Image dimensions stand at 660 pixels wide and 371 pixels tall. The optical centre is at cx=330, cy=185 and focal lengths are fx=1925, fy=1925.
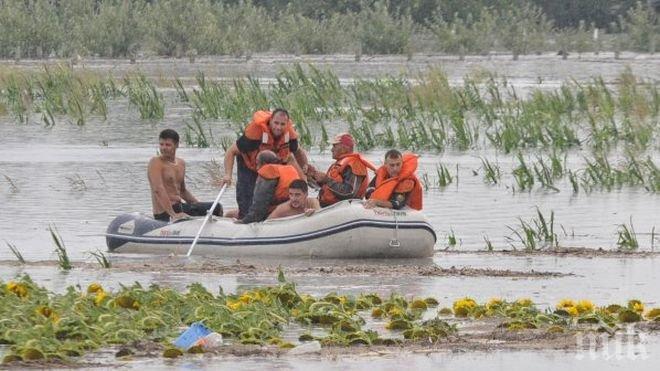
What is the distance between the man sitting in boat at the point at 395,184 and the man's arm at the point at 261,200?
87cm

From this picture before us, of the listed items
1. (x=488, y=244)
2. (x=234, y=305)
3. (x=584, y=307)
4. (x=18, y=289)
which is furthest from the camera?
(x=488, y=244)

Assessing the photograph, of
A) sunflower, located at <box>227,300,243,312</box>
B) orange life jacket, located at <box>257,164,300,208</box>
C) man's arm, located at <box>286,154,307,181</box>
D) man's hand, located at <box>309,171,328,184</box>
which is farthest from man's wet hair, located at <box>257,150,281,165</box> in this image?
sunflower, located at <box>227,300,243,312</box>

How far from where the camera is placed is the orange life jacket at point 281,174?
16656mm

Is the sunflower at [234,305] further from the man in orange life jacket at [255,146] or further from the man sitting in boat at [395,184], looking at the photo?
the man in orange life jacket at [255,146]

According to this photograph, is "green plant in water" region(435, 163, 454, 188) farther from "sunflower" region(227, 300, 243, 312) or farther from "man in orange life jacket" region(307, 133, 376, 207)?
"sunflower" region(227, 300, 243, 312)

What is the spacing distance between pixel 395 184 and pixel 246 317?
5704 millimetres

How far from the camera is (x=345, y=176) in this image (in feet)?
57.2

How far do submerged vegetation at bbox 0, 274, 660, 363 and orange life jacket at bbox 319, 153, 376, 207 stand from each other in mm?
4921

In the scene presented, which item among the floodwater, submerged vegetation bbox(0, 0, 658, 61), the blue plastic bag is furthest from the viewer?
submerged vegetation bbox(0, 0, 658, 61)

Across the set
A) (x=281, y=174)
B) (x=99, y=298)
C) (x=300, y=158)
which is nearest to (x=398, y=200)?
(x=281, y=174)

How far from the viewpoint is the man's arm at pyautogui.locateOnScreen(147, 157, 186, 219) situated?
17.5 m

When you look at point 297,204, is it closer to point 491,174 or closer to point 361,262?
point 361,262

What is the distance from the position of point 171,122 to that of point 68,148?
497 centimetres

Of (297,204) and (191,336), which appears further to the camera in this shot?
(297,204)
